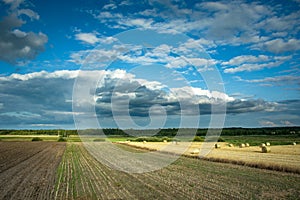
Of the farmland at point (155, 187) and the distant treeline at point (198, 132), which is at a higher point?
the distant treeline at point (198, 132)

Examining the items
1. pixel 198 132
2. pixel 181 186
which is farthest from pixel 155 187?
pixel 198 132

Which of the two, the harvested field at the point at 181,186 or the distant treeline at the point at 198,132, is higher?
the distant treeline at the point at 198,132

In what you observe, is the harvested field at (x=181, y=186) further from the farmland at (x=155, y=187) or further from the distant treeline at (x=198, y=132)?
the distant treeline at (x=198, y=132)

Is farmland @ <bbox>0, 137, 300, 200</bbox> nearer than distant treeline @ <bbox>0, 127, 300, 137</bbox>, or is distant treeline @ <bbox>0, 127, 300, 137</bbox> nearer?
farmland @ <bbox>0, 137, 300, 200</bbox>

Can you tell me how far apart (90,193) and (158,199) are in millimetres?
3105

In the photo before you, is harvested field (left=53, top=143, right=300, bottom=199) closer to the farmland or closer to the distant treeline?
the farmland

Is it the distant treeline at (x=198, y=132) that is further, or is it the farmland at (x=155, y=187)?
the distant treeline at (x=198, y=132)

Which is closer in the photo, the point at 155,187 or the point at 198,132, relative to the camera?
the point at 155,187

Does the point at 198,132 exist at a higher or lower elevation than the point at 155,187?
higher

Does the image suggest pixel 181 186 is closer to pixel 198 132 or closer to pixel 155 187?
pixel 155 187

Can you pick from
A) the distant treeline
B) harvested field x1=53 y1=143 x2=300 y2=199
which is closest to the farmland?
harvested field x1=53 y1=143 x2=300 y2=199

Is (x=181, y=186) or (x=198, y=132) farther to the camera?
(x=198, y=132)

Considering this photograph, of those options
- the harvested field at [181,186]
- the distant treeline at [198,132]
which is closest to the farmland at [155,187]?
the harvested field at [181,186]

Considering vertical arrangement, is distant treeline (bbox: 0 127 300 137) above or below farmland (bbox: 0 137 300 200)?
above
